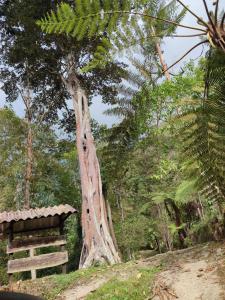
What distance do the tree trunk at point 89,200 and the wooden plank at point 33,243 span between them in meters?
0.85

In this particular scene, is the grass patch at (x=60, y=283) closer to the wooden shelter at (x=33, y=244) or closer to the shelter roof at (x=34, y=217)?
the wooden shelter at (x=33, y=244)

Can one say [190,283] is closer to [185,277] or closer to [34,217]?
[185,277]

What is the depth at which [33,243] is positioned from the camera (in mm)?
10453

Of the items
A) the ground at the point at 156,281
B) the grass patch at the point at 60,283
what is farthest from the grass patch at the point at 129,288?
the grass patch at the point at 60,283

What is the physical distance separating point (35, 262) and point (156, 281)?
5556 millimetres

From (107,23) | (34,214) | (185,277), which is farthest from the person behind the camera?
(34,214)

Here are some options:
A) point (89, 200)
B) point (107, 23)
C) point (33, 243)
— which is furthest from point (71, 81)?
point (107, 23)

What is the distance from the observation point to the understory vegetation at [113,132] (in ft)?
8.55

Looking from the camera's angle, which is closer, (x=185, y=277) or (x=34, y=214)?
(x=185, y=277)

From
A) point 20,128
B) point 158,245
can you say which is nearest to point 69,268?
point 158,245

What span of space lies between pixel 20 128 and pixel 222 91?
16054mm

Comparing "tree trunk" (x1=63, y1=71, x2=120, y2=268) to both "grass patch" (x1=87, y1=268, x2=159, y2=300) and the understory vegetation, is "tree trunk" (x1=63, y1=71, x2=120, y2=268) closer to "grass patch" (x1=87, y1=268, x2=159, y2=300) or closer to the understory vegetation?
the understory vegetation

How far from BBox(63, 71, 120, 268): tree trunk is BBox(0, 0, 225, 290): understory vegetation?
0.12 feet

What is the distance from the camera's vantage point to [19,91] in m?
16.1
